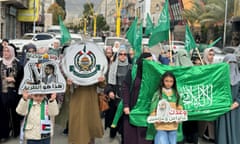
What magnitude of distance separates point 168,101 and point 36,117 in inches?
67.2

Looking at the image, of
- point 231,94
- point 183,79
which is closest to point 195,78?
point 183,79

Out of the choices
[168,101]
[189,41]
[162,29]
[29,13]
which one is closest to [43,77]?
[168,101]

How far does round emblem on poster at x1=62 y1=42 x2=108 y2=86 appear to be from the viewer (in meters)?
5.78

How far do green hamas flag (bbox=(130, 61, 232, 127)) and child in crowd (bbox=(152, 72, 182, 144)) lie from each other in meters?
0.22

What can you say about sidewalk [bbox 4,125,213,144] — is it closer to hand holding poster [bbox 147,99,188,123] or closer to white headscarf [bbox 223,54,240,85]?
white headscarf [bbox 223,54,240,85]

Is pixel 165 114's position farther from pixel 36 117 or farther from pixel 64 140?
pixel 64 140

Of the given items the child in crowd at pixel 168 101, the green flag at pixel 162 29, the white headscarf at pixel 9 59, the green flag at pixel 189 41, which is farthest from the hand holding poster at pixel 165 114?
the white headscarf at pixel 9 59

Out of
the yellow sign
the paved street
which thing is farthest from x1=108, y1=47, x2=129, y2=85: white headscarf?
the yellow sign

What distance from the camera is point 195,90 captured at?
18.7 feet

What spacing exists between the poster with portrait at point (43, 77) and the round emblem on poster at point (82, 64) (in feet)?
0.73

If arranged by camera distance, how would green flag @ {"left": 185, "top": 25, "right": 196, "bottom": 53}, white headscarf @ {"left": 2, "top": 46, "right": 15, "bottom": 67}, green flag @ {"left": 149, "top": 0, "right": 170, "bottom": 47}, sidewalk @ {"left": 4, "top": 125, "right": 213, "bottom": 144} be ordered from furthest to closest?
1. green flag @ {"left": 185, "top": 25, "right": 196, "bottom": 53}
2. sidewalk @ {"left": 4, "top": 125, "right": 213, "bottom": 144}
3. green flag @ {"left": 149, "top": 0, "right": 170, "bottom": 47}
4. white headscarf @ {"left": 2, "top": 46, "right": 15, "bottom": 67}

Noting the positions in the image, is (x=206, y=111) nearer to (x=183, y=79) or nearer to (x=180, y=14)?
(x=183, y=79)

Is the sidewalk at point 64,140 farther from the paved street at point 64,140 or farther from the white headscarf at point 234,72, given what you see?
the white headscarf at point 234,72

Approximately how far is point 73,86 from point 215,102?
2077mm
